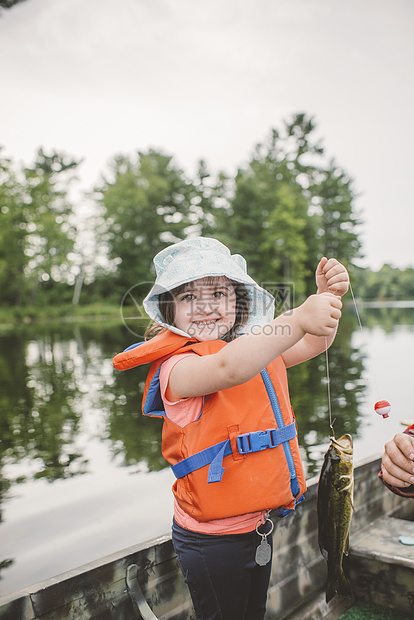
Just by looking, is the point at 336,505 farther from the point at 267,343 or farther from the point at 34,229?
the point at 34,229

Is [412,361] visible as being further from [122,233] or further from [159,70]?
[122,233]

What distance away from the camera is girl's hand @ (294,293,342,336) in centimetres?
147

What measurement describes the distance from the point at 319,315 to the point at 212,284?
2.13 feet

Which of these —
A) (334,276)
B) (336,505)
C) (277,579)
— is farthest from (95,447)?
(334,276)

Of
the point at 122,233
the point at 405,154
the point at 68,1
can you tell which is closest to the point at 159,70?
the point at 68,1

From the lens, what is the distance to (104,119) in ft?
150

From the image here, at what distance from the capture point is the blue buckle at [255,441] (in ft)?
6.10

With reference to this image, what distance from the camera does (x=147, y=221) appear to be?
52.5 m

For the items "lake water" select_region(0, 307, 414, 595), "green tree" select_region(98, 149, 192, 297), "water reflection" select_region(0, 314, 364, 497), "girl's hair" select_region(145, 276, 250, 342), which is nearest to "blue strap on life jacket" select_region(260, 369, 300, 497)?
"girl's hair" select_region(145, 276, 250, 342)

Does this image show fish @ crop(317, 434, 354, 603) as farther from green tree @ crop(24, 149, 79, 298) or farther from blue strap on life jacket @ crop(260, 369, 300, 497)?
green tree @ crop(24, 149, 79, 298)

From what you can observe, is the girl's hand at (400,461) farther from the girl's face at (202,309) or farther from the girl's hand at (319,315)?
Result: the girl's face at (202,309)

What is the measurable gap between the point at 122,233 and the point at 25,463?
4859cm

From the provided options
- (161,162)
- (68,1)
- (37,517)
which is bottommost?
(37,517)

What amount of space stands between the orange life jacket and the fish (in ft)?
0.65
